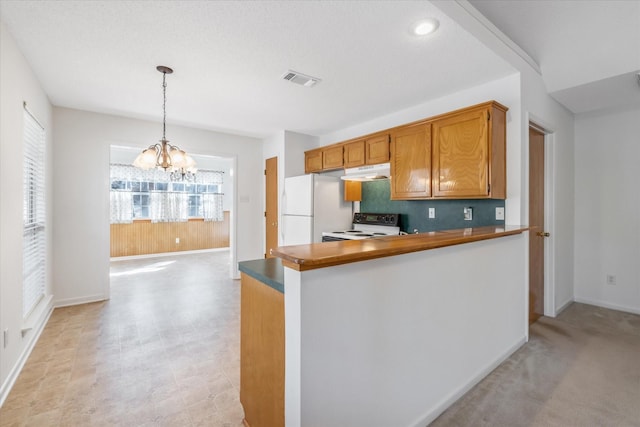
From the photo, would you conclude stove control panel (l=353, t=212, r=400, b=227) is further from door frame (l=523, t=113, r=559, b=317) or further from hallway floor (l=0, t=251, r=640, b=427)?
hallway floor (l=0, t=251, r=640, b=427)

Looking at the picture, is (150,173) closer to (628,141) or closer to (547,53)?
(547,53)

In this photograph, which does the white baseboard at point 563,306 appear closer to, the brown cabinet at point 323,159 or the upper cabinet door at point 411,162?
the upper cabinet door at point 411,162

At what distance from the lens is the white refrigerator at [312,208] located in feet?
13.7

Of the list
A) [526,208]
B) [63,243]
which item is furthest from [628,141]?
[63,243]

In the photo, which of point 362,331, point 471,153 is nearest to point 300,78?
point 471,153

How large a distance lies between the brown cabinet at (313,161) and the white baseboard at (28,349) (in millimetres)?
3549

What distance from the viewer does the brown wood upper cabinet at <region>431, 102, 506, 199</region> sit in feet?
8.42

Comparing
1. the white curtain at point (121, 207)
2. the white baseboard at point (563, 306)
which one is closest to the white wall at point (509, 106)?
the white baseboard at point (563, 306)

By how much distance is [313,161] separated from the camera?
4.70 meters

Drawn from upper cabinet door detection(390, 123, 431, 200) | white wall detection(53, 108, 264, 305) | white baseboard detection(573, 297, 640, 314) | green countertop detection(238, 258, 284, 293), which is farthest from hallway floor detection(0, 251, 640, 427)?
upper cabinet door detection(390, 123, 431, 200)

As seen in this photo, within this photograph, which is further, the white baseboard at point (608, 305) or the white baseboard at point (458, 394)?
the white baseboard at point (608, 305)

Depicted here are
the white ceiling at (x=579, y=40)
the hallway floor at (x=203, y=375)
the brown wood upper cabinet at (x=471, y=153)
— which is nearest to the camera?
the hallway floor at (x=203, y=375)

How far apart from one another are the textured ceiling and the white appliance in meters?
1.38

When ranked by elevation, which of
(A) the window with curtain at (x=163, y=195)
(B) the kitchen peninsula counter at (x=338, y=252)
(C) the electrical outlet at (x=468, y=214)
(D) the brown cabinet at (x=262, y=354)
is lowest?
(D) the brown cabinet at (x=262, y=354)
